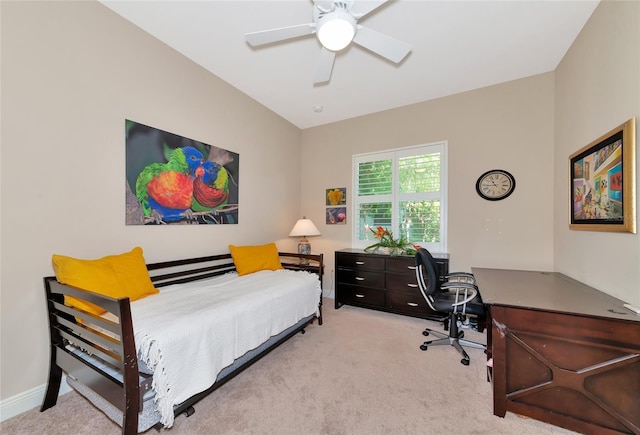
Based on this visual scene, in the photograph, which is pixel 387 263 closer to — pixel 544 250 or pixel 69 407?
pixel 544 250

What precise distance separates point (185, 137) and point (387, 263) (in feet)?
9.02

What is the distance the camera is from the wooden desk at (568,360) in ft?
4.34

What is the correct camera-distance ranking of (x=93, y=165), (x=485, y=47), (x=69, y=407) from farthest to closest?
1. (x=485, y=47)
2. (x=93, y=165)
3. (x=69, y=407)

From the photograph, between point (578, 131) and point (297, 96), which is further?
point (297, 96)

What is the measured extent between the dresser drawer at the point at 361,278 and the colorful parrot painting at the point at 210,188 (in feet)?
6.12

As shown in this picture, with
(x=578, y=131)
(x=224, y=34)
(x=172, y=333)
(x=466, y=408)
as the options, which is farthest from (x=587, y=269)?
(x=224, y=34)

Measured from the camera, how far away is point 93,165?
1959 mm

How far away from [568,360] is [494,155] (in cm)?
239

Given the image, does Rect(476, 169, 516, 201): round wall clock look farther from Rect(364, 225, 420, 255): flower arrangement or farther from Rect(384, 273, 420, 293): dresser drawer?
Rect(384, 273, 420, 293): dresser drawer

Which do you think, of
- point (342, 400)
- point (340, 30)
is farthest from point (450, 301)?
point (340, 30)

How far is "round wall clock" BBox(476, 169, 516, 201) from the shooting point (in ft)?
9.84

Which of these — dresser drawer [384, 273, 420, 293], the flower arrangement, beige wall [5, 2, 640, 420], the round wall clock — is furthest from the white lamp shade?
the round wall clock

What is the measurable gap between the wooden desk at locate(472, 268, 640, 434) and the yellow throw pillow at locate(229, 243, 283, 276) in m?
2.25

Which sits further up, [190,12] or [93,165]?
[190,12]
